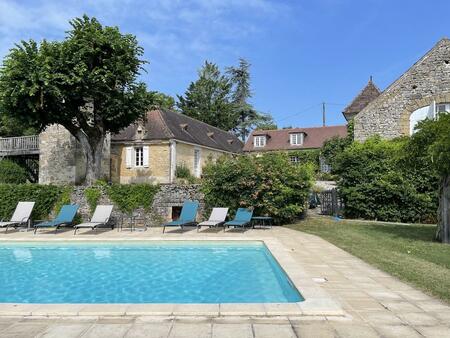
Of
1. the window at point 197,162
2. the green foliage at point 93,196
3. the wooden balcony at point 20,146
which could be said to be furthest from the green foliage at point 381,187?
the wooden balcony at point 20,146

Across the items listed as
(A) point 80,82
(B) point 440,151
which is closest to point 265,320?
(B) point 440,151

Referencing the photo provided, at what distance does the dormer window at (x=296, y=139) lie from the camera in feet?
127

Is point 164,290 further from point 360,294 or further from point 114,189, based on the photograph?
point 114,189

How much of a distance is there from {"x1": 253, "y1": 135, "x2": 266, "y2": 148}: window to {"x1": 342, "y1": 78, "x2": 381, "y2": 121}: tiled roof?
13.2m

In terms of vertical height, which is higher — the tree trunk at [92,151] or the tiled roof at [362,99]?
the tiled roof at [362,99]

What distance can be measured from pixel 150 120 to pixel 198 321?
963 inches

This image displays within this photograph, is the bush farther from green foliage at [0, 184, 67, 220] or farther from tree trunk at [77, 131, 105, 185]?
tree trunk at [77, 131, 105, 185]

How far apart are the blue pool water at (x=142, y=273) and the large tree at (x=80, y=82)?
336 inches

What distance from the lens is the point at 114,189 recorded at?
50.5ft

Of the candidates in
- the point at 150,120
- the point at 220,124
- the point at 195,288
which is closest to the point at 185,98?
the point at 220,124

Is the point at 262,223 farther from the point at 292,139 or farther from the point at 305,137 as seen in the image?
the point at 305,137

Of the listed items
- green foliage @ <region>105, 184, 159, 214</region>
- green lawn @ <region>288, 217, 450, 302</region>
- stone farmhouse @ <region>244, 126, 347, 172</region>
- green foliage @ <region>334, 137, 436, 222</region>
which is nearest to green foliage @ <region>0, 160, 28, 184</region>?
green foliage @ <region>105, 184, 159, 214</region>

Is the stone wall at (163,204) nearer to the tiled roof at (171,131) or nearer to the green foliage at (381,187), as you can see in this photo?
the green foliage at (381,187)

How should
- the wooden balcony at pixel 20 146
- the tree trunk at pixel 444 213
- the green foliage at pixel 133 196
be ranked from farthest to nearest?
1. the wooden balcony at pixel 20 146
2. the green foliage at pixel 133 196
3. the tree trunk at pixel 444 213
